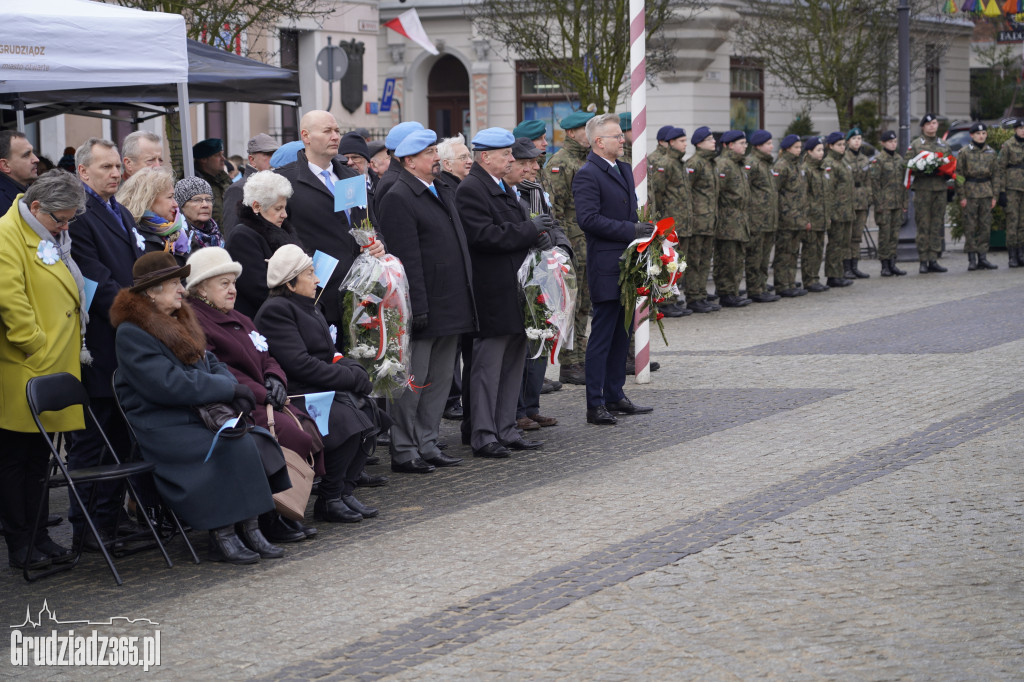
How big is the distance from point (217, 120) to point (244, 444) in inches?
973

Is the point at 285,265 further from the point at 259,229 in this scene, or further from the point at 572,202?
the point at 572,202

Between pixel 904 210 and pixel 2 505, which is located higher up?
pixel 904 210

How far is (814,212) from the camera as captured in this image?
19.3 m

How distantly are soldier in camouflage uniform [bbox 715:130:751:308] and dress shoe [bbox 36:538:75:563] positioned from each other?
12.0 m

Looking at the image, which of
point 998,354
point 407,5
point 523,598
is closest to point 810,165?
point 998,354

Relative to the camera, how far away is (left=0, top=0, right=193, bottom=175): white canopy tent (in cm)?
919

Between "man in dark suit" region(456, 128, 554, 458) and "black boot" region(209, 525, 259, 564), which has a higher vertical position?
"man in dark suit" region(456, 128, 554, 458)

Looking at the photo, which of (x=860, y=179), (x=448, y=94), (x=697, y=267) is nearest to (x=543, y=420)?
(x=697, y=267)

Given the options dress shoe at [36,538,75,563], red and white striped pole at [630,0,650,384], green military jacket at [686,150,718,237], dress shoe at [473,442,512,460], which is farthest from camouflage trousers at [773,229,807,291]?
dress shoe at [36,538,75,563]

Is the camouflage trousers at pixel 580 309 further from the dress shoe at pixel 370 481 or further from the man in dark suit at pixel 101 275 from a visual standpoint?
the man in dark suit at pixel 101 275

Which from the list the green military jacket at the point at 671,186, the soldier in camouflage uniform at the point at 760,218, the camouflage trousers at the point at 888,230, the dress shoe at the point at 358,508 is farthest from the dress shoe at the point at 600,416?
the camouflage trousers at the point at 888,230

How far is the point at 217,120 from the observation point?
3045cm

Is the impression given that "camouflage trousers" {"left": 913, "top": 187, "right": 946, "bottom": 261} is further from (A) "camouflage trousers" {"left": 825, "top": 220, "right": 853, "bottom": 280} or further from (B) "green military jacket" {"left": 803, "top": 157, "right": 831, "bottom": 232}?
(B) "green military jacket" {"left": 803, "top": 157, "right": 831, "bottom": 232}

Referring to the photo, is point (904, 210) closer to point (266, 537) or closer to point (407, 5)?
point (266, 537)
